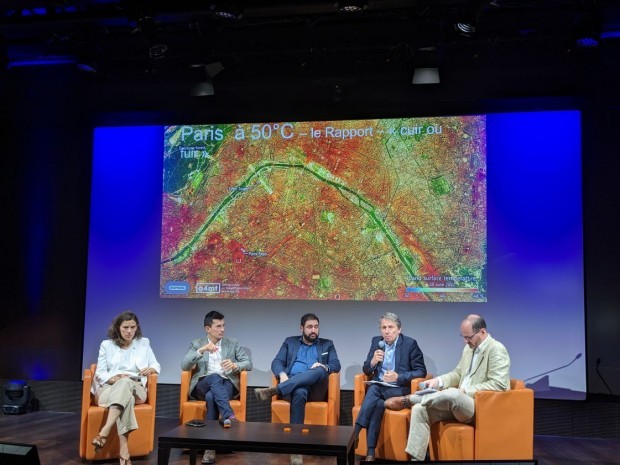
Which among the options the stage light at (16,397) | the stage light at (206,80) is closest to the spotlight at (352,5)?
the stage light at (206,80)

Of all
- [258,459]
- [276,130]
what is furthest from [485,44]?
[258,459]

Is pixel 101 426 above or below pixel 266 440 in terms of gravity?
below

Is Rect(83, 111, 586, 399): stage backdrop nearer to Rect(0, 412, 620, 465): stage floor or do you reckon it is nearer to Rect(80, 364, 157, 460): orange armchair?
Rect(0, 412, 620, 465): stage floor

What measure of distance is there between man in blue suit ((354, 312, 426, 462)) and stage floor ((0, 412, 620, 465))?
1.36ft

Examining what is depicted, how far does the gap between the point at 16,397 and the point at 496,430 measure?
16.1 ft

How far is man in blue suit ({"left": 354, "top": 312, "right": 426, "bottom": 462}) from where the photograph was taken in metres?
5.29

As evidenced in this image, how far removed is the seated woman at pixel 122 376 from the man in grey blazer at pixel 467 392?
207 cm

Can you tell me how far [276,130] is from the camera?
22.8ft

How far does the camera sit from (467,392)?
4.93m

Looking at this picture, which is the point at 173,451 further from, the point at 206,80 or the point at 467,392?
the point at 206,80

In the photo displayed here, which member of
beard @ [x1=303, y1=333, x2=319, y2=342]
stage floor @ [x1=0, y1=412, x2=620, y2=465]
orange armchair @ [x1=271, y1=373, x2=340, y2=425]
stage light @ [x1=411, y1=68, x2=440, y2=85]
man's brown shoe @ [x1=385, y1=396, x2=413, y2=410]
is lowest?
stage floor @ [x1=0, y1=412, x2=620, y2=465]

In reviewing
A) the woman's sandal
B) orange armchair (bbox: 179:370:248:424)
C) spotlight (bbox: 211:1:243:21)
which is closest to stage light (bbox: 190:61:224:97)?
spotlight (bbox: 211:1:243:21)

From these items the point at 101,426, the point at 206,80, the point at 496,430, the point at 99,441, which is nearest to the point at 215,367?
the point at 101,426

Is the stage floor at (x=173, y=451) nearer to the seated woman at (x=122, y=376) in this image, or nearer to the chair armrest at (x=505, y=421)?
the seated woman at (x=122, y=376)
